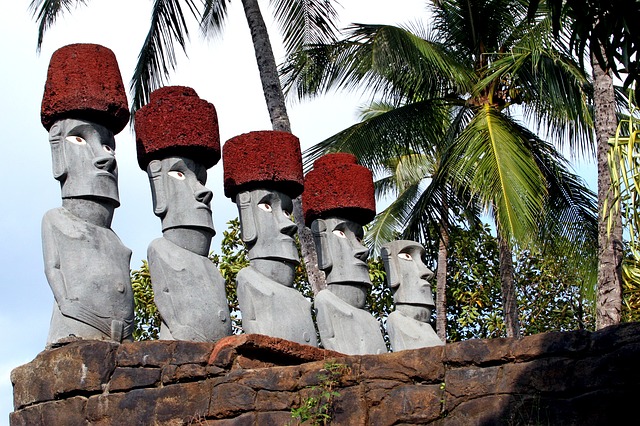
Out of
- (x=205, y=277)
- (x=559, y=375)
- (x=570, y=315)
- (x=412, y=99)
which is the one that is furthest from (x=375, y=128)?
(x=559, y=375)

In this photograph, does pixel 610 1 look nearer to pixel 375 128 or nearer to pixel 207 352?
pixel 207 352

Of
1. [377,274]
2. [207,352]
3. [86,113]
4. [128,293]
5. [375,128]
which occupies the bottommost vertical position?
[207,352]

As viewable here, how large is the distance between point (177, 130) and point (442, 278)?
7955 mm

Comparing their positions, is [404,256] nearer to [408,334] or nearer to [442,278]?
[408,334]

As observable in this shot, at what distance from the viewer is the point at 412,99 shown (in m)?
14.6

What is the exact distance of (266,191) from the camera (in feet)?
27.6

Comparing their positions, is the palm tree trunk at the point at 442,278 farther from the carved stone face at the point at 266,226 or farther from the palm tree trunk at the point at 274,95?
the carved stone face at the point at 266,226

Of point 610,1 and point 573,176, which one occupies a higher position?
point 573,176

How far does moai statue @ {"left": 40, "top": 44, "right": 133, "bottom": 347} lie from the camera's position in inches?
279

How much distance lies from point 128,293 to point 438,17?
8.91m

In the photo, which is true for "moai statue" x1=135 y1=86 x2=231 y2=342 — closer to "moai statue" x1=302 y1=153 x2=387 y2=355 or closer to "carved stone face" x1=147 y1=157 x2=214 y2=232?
"carved stone face" x1=147 y1=157 x2=214 y2=232

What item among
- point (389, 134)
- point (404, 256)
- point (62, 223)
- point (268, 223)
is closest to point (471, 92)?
point (389, 134)

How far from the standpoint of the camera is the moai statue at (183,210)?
748 centimetres

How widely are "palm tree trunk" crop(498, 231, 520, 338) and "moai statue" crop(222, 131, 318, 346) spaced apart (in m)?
5.65
